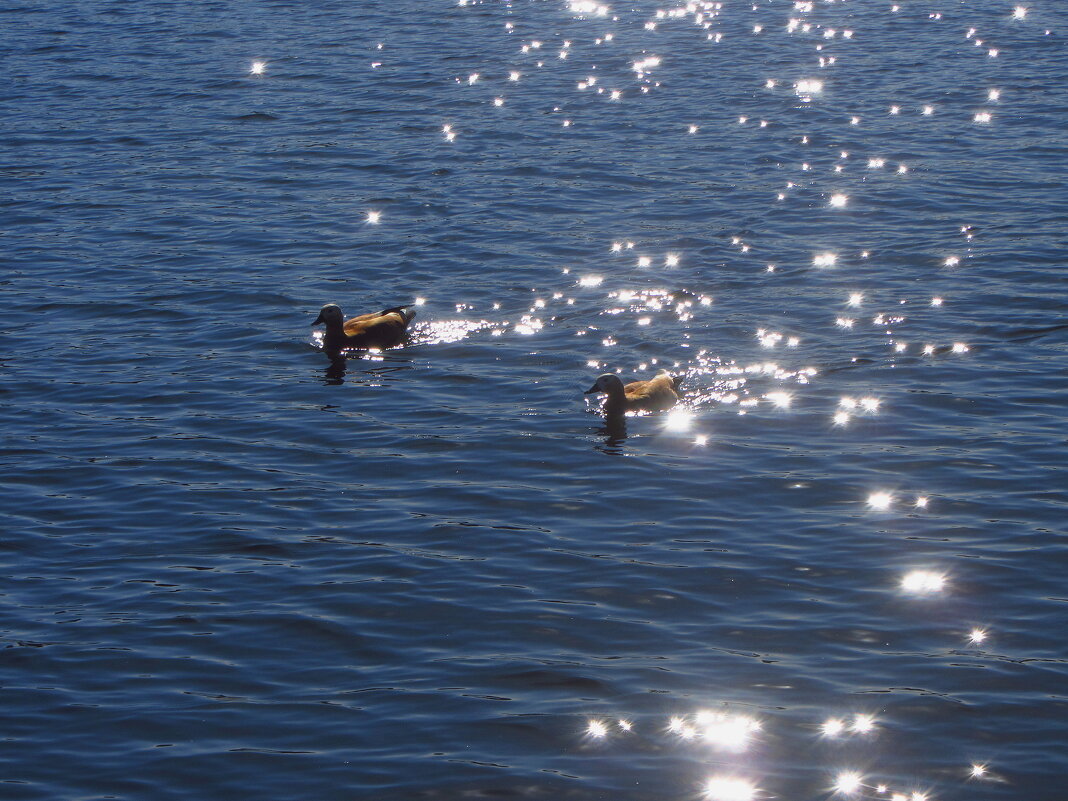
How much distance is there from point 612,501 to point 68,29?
27850 millimetres

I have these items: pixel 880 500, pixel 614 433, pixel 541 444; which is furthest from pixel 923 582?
pixel 541 444

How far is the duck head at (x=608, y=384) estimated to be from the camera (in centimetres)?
1523

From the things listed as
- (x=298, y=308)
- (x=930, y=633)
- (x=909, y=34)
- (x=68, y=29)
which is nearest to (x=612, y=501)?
(x=930, y=633)

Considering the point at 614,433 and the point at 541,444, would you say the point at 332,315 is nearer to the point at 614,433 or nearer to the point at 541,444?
the point at 541,444

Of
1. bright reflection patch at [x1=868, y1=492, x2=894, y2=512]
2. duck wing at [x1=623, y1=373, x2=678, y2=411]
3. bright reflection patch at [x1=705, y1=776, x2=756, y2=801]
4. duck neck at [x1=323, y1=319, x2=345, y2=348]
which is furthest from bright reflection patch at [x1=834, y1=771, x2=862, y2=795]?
duck neck at [x1=323, y1=319, x2=345, y2=348]

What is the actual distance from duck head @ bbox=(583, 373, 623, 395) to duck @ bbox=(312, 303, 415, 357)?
323 centimetres

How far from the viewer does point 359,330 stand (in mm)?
17266

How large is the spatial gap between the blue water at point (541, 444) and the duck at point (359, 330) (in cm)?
21

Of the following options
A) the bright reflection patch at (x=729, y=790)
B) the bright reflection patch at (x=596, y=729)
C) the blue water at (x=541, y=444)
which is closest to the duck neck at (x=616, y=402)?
the blue water at (x=541, y=444)

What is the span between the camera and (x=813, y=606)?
37.5 ft

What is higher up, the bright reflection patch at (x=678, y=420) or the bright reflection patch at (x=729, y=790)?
the bright reflection patch at (x=678, y=420)

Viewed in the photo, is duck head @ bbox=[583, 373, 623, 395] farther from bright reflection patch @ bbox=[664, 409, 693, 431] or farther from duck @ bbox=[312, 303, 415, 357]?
duck @ bbox=[312, 303, 415, 357]

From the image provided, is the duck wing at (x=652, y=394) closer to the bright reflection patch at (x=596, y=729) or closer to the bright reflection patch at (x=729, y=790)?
the bright reflection patch at (x=596, y=729)

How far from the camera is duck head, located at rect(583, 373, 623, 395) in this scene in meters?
15.2
